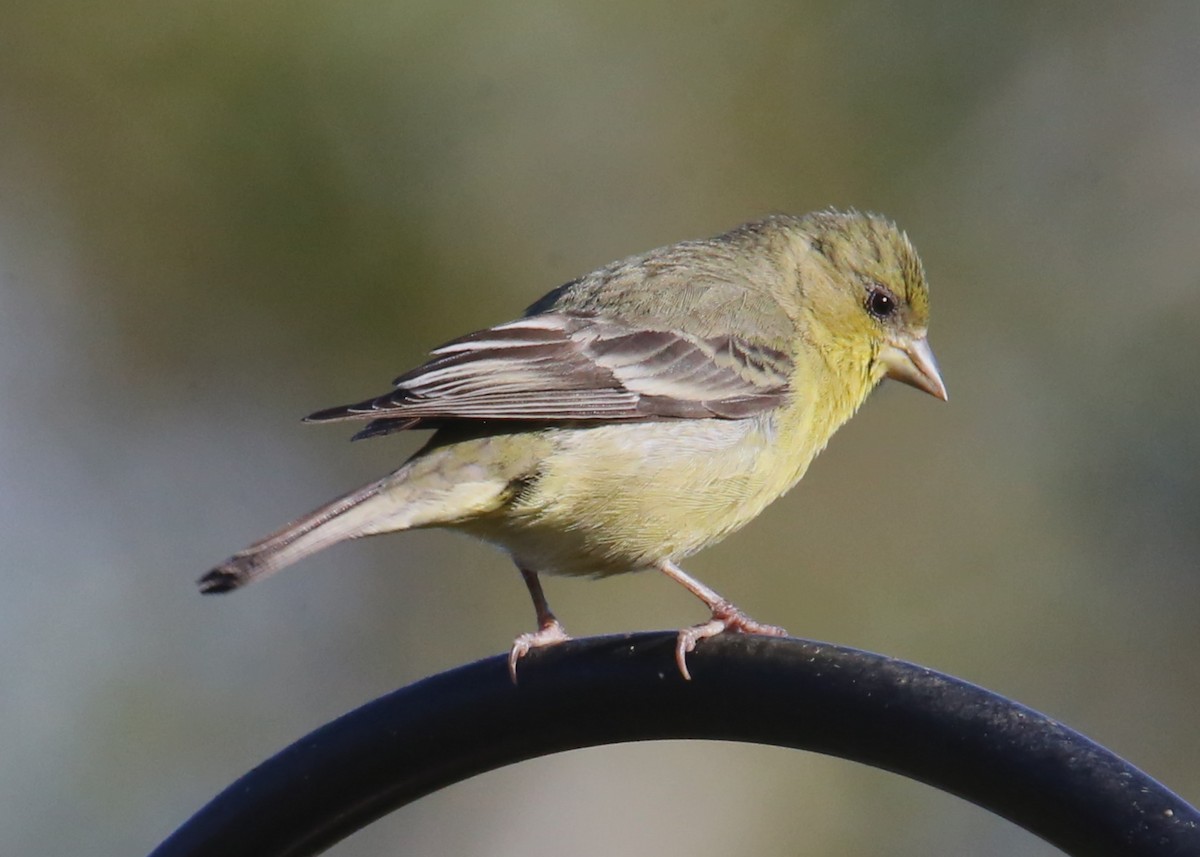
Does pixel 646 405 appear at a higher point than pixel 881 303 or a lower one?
lower

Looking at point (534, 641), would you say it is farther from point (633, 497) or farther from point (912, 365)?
point (912, 365)

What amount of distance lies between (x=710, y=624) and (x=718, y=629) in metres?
0.14

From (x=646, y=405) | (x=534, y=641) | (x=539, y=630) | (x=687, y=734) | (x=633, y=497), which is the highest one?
(x=646, y=405)

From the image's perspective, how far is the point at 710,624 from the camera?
12.9 feet

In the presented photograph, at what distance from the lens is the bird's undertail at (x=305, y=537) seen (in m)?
3.28

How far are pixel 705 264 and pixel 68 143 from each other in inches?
147

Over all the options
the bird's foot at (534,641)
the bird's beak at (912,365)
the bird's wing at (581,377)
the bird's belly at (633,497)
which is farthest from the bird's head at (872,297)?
the bird's foot at (534,641)

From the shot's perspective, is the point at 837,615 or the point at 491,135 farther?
the point at 491,135

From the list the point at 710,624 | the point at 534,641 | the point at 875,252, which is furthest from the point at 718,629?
the point at 875,252

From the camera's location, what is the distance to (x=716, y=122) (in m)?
8.25

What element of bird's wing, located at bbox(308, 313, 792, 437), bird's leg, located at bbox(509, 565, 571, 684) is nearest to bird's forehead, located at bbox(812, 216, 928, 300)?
bird's wing, located at bbox(308, 313, 792, 437)

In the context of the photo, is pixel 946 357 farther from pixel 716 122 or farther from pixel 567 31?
pixel 567 31

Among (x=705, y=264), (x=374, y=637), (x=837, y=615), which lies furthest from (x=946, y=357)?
(x=374, y=637)

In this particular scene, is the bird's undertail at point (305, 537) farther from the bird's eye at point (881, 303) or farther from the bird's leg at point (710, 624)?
the bird's eye at point (881, 303)
